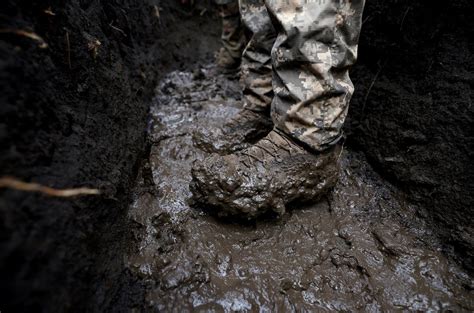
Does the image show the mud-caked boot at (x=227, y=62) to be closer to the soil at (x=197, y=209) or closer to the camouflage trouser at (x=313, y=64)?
the soil at (x=197, y=209)

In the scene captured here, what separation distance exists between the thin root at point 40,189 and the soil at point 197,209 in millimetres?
19

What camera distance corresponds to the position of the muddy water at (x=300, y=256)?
1.00m

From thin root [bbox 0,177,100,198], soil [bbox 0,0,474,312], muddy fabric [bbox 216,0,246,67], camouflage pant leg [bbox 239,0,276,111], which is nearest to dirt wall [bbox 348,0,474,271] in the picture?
soil [bbox 0,0,474,312]

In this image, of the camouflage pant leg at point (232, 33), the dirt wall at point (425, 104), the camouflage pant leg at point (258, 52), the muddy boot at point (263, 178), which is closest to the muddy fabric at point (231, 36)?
the camouflage pant leg at point (232, 33)

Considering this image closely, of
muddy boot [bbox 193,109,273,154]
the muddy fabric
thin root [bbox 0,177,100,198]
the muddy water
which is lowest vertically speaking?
the muddy water

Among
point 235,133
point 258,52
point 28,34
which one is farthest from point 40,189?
point 258,52

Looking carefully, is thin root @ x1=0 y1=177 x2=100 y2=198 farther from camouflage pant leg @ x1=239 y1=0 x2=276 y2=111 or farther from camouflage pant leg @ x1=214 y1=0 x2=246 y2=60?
camouflage pant leg @ x1=214 y1=0 x2=246 y2=60

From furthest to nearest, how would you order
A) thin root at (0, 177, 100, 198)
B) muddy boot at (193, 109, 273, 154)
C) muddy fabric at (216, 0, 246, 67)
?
muddy fabric at (216, 0, 246, 67)
muddy boot at (193, 109, 273, 154)
thin root at (0, 177, 100, 198)

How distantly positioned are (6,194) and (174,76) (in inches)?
70.0

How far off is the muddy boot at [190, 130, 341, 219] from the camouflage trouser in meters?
0.07

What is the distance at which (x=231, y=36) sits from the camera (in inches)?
95.8

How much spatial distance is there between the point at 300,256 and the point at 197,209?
0.47 m

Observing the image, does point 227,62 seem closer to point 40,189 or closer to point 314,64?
point 314,64

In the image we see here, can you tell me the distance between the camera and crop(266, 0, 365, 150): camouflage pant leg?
1.07m
